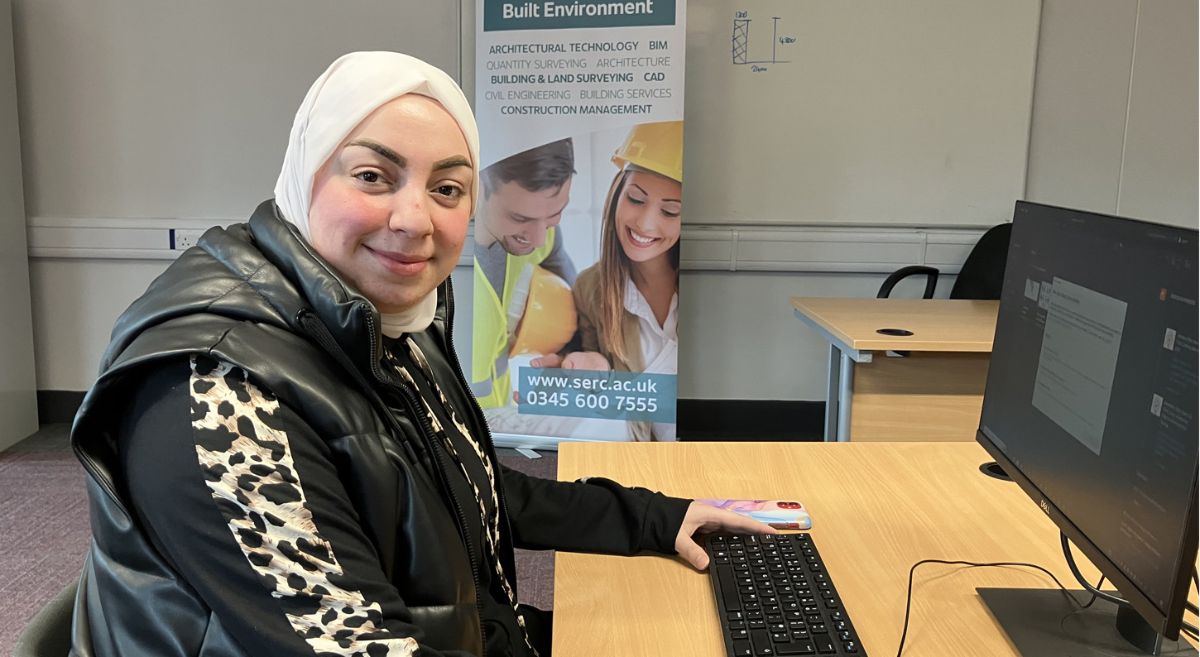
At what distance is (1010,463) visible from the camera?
1.12 metres

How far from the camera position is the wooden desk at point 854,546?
3.25 ft

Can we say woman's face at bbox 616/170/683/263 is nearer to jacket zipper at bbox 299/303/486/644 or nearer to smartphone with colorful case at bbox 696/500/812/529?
smartphone with colorful case at bbox 696/500/812/529

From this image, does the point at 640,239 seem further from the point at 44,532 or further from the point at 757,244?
the point at 44,532

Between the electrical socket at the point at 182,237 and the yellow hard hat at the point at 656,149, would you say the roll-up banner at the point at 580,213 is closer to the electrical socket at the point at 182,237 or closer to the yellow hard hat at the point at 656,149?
the yellow hard hat at the point at 656,149

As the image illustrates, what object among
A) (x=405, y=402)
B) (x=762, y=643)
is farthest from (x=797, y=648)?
(x=405, y=402)

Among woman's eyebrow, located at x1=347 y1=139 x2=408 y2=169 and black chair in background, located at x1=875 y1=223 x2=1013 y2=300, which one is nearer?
woman's eyebrow, located at x1=347 y1=139 x2=408 y2=169

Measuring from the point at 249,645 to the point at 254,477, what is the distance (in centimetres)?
14

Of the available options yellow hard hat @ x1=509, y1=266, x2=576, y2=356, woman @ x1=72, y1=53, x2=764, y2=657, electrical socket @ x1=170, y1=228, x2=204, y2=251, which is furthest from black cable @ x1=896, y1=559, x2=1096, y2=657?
electrical socket @ x1=170, y1=228, x2=204, y2=251

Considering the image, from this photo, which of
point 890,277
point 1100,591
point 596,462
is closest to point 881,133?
point 890,277

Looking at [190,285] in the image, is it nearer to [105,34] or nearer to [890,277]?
[890,277]

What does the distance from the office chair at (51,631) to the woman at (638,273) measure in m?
2.68

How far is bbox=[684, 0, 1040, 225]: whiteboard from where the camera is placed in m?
3.65

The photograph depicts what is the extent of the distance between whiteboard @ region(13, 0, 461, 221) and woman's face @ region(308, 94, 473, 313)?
2.91m

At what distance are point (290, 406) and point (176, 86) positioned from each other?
11.3 ft
